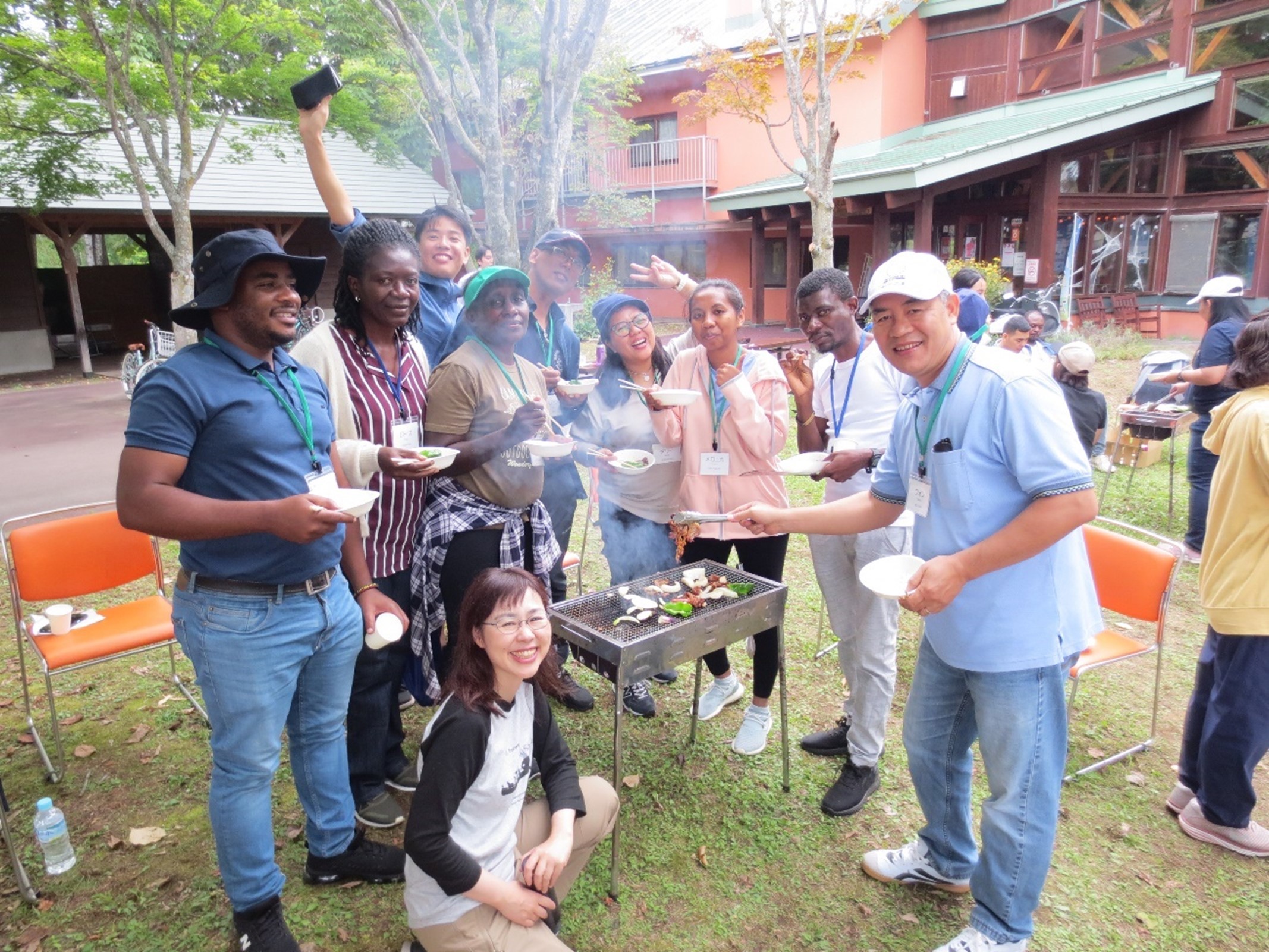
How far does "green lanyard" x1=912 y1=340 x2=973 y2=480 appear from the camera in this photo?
2.16 meters

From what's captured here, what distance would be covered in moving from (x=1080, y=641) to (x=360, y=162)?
70.1 feet

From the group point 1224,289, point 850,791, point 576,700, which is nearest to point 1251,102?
point 1224,289

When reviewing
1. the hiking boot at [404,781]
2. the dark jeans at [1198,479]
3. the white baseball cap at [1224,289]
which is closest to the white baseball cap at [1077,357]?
the white baseball cap at [1224,289]

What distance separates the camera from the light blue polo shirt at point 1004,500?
200 cm

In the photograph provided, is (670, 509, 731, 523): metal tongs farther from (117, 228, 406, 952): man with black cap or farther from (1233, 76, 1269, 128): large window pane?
(1233, 76, 1269, 128): large window pane

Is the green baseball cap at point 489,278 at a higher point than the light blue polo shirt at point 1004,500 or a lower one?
higher

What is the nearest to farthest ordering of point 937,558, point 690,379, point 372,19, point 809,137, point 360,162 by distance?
point 937,558 < point 690,379 < point 809,137 < point 372,19 < point 360,162

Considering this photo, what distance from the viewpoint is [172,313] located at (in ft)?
6.92

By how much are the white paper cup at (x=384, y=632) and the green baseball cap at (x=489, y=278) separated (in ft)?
4.36

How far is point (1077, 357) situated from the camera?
6902 millimetres

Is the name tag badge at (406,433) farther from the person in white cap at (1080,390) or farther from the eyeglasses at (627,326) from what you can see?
the person in white cap at (1080,390)

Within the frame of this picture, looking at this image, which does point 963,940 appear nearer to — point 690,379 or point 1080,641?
point 1080,641

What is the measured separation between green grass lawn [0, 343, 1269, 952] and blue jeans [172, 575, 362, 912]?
23.7 inches

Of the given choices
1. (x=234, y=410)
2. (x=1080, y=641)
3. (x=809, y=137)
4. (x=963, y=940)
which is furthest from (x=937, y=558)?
(x=809, y=137)
